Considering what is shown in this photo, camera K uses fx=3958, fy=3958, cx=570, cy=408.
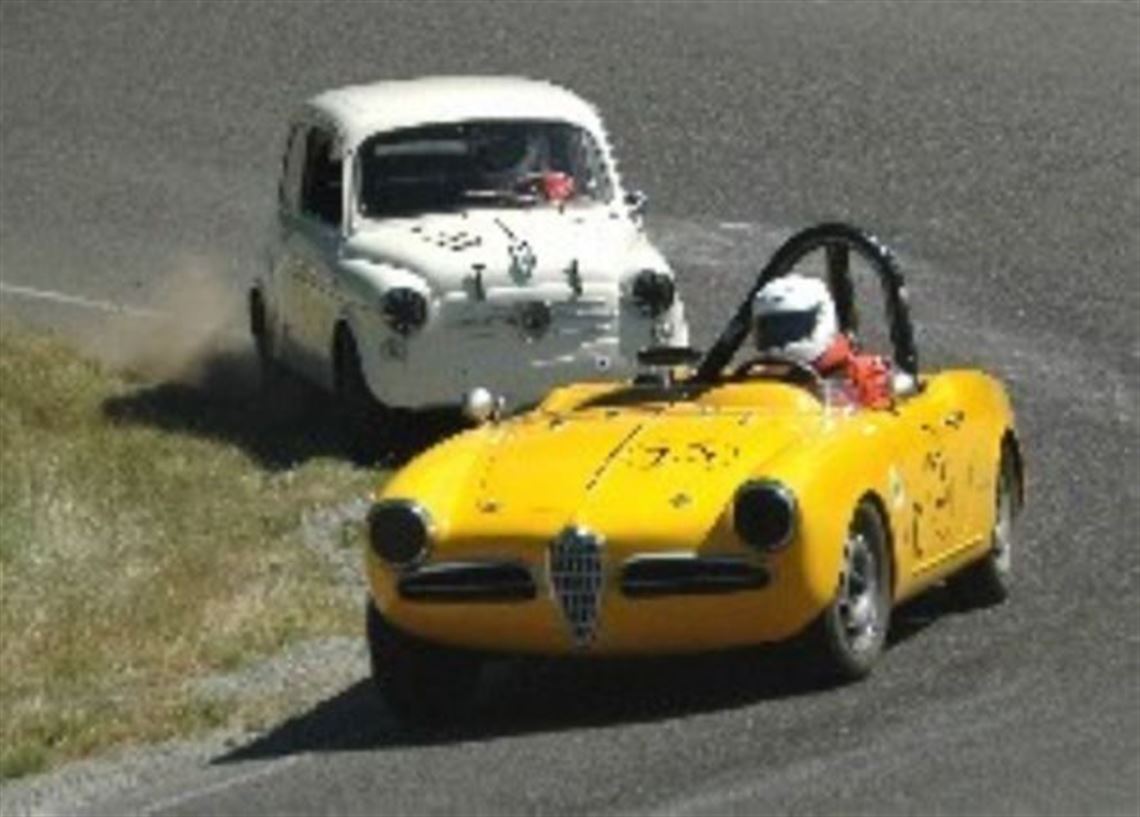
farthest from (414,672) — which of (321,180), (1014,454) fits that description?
(321,180)

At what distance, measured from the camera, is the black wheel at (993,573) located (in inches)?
612

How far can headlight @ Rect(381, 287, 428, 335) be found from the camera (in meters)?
19.8

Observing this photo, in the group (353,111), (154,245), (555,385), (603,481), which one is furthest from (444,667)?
(154,245)

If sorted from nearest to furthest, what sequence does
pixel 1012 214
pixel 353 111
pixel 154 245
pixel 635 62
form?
1. pixel 353 111
2. pixel 1012 214
3. pixel 154 245
4. pixel 635 62

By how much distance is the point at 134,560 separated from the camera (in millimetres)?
18453

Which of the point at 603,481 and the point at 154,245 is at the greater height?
the point at 603,481

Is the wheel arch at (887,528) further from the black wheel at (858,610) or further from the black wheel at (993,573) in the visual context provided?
the black wheel at (993,573)

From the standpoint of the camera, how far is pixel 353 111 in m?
21.4

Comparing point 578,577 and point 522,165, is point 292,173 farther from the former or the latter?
point 578,577

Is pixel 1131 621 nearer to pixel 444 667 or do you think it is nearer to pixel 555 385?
pixel 444 667

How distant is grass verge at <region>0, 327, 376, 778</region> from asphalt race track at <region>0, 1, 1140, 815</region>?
100 centimetres

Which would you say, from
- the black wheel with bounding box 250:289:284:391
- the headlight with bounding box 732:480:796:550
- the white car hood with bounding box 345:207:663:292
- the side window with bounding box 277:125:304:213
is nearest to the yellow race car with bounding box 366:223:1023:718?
the headlight with bounding box 732:480:796:550

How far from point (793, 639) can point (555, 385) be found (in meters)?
6.37

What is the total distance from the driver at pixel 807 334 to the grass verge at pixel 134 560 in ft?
7.43
